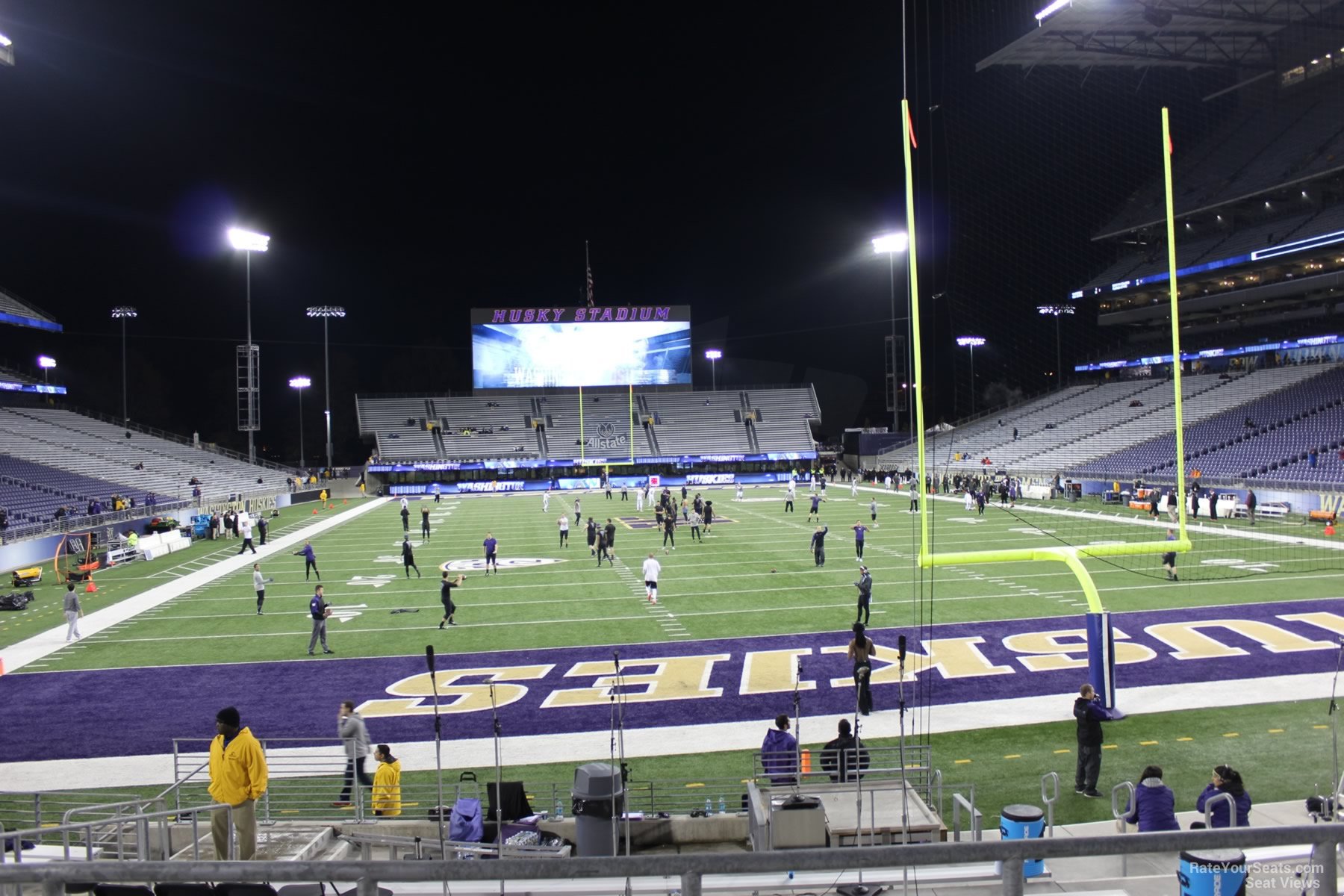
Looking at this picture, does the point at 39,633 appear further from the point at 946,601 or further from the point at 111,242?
the point at 111,242

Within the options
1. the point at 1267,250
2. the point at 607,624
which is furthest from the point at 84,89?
the point at 1267,250

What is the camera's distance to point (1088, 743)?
7.93 meters

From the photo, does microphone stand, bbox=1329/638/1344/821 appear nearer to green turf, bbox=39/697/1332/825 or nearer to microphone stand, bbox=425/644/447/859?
green turf, bbox=39/697/1332/825

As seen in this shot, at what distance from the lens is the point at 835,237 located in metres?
57.1

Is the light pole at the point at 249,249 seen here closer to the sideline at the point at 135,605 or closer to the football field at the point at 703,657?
the sideline at the point at 135,605

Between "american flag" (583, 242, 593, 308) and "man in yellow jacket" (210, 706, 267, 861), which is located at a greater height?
"american flag" (583, 242, 593, 308)

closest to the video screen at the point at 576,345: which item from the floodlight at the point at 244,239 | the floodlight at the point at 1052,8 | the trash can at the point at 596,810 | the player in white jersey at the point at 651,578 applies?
the floodlight at the point at 244,239

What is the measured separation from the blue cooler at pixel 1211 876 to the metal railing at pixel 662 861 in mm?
1111

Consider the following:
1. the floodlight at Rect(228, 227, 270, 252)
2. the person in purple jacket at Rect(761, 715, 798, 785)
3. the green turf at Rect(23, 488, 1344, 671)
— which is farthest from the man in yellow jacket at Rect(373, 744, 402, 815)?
the floodlight at Rect(228, 227, 270, 252)

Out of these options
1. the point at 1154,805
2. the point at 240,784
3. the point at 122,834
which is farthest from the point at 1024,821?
the point at 122,834

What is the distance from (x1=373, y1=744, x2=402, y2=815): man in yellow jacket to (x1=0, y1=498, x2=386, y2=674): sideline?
9775 millimetres

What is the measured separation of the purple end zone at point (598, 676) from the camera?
405 inches

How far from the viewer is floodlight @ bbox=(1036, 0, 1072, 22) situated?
19152 mm

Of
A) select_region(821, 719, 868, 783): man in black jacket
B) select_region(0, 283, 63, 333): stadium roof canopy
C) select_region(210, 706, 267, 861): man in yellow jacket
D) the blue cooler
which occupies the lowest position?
select_region(821, 719, 868, 783): man in black jacket
